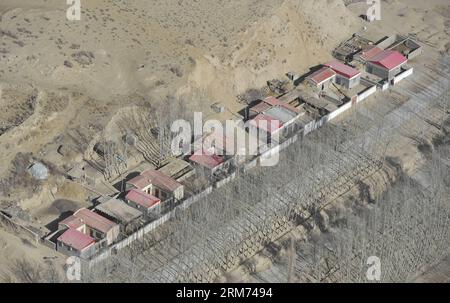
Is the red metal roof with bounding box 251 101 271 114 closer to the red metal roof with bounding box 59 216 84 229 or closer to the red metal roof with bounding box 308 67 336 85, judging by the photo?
the red metal roof with bounding box 308 67 336 85

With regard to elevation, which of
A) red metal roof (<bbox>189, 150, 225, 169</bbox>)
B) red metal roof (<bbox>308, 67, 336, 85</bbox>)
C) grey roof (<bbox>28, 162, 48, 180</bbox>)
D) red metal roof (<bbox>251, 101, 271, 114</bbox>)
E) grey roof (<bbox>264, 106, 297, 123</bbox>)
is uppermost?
grey roof (<bbox>28, 162, 48, 180</bbox>)

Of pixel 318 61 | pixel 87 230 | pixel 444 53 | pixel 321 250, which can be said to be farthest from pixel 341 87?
pixel 87 230

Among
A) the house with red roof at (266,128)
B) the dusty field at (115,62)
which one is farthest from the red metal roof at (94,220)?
the house with red roof at (266,128)

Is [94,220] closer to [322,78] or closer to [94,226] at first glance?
[94,226]

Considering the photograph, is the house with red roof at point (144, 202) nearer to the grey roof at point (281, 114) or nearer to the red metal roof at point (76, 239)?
the red metal roof at point (76, 239)

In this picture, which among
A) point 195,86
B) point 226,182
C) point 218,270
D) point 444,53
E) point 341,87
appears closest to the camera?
point 218,270

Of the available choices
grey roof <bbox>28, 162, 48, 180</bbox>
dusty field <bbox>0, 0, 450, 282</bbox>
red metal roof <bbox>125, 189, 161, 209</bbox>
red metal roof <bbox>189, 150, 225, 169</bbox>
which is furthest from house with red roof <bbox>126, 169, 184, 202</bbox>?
grey roof <bbox>28, 162, 48, 180</bbox>

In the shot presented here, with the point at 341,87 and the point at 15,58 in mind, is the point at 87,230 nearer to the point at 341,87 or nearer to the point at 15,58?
the point at 15,58
